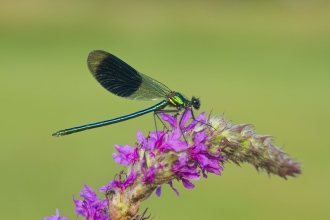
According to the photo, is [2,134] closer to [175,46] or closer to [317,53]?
[175,46]

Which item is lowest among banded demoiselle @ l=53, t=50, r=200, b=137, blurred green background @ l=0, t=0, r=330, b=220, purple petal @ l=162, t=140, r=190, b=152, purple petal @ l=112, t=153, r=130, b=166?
purple petal @ l=112, t=153, r=130, b=166

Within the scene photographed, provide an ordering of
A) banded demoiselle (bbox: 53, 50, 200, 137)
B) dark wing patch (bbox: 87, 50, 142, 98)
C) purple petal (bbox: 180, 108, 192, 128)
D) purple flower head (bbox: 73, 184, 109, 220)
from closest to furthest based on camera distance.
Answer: purple flower head (bbox: 73, 184, 109, 220)
purple petal (bbox: 180, 108, 192, 128)
banded demoiselle (bbox: 53, 50, 200, 137)
dark wing patch (bbox: 87, 50, 142, 98)

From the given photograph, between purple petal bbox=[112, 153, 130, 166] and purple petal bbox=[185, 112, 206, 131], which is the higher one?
purple petal bbox=[185, 112, 206, 131]

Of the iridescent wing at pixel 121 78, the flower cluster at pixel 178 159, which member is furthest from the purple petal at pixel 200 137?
the iridescent wing at pixel 121 78

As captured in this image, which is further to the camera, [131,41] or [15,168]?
[131,41]

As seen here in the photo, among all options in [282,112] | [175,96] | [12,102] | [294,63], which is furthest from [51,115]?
[175,96]

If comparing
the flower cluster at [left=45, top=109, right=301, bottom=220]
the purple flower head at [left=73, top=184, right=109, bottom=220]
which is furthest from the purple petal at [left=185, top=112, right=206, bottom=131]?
the purple flower head at [left=73, top=184, right=109, bottom=220]

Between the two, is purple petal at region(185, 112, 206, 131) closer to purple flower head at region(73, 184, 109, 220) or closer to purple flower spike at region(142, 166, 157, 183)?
purple flower spike at region(142, 166, 157, 183)

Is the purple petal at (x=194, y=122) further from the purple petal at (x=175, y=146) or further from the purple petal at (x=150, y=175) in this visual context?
the purple petal at (x=150, y=175)
